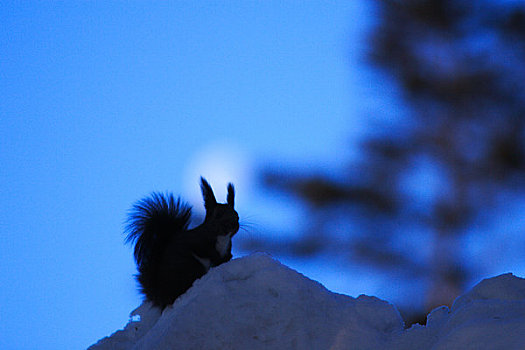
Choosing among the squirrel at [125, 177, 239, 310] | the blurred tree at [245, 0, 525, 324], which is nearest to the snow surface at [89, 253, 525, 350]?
the squirrel at [125, 177, 239, 310]

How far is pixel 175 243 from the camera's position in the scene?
328cm

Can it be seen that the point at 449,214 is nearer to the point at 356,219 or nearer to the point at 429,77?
the point at 356,219

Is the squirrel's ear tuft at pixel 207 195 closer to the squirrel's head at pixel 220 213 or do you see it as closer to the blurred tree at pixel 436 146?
the squirrel's head at pixel 220 213

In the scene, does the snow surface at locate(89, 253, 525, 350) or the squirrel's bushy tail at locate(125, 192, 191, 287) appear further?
the squirrel's bushy tail at locate(125, 192, 191, 287)

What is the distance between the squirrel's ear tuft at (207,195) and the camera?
11.2 feet

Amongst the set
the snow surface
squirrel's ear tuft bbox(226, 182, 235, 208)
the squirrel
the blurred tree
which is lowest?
the snow surface

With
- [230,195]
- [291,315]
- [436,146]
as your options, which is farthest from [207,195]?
[436,146]

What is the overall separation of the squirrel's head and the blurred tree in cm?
399

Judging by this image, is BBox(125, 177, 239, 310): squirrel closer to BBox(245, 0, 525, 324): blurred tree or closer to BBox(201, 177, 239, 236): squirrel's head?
BBox(201, 177, 239, 236): squirrel's head

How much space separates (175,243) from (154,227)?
0.16m

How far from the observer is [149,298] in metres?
3.20

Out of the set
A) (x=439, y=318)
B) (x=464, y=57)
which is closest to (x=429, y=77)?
(x=464, y=57)

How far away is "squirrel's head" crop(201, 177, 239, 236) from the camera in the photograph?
3295 mm

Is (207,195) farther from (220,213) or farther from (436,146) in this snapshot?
(436,146)
